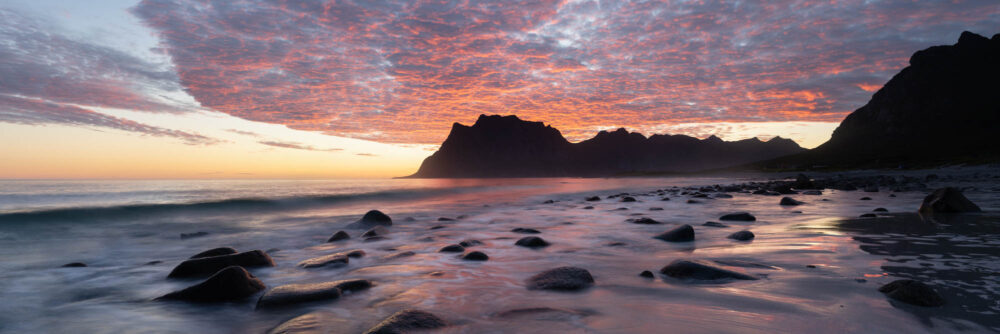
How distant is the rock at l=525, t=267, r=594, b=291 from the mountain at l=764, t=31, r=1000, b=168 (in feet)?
346

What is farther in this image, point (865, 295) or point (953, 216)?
point (953, 216)

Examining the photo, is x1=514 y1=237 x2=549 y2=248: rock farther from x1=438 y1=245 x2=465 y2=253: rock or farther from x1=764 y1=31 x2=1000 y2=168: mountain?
x1=764 y1=31 x2=1000 y2=168: mountain

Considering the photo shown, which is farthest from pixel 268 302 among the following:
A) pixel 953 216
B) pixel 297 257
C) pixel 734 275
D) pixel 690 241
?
pixel 953 216

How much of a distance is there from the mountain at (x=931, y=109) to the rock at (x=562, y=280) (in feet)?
346

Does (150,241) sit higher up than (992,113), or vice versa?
(992,113)

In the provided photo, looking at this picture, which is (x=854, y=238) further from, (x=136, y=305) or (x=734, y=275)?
(x=136, y=305)

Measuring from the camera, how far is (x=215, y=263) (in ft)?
17.0

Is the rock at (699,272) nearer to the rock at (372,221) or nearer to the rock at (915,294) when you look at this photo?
the rock at (915,294)

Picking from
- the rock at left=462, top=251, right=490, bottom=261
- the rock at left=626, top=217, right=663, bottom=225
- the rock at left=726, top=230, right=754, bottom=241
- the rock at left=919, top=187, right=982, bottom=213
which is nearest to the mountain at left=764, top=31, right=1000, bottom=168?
the rock at left=919, top=187, right=982, bottom=213

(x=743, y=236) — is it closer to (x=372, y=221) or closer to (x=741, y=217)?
(x=741, y=217)

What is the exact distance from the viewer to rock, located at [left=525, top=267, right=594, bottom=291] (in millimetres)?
3714

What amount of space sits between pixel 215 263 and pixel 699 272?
224 inches

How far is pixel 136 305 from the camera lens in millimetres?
3805

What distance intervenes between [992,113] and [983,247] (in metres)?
134
